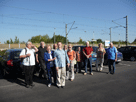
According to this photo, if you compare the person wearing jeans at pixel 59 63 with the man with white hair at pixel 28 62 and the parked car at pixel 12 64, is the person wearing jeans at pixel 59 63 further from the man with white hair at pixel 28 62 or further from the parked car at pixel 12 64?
the parked car at pixel 12 64

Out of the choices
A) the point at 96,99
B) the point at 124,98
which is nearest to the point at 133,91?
the point at 124,98

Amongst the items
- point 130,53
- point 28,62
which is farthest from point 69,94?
point 130,53

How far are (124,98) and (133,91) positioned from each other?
81cm

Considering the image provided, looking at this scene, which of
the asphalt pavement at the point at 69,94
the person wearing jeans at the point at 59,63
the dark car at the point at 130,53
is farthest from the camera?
the dark car at the point at 130,53

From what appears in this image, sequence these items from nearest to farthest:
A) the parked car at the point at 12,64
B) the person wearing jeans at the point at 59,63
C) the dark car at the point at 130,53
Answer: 1. the person wearing jeans at the point at 59,63
2. the parked car at the point at 12,64
3. the dark car at the point at 130,53

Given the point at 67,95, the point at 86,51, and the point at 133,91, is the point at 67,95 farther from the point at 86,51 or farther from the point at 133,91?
the point at 86,51

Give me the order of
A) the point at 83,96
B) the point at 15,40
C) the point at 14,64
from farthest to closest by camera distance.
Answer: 1. the point at 15,40
2. the point at 14,64
3. the point at 83,96

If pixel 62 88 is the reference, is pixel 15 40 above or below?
above

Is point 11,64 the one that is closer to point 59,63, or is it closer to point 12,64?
point 12,64

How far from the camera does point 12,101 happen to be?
369cm

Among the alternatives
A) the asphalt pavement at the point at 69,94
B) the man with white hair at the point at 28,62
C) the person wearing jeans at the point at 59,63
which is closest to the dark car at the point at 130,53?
the asphalt pavement at the point at 69,94

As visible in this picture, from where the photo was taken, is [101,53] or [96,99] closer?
[96,99]

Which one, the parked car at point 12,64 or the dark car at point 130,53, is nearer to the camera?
the parked car at point 12,64

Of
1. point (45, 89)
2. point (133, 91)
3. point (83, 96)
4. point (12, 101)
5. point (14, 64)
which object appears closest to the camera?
point (12, 101)
